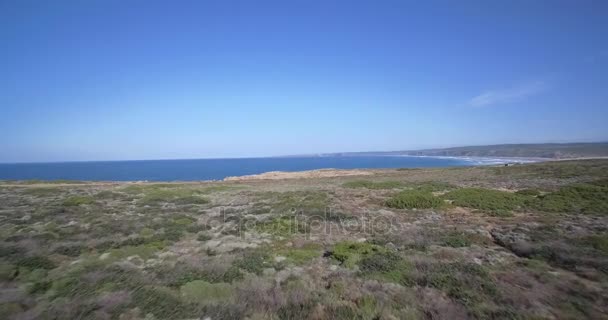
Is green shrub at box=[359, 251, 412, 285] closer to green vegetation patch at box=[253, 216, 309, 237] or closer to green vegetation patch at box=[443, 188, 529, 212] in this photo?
green vegetation patch at box=[253, 216, 309, 237]

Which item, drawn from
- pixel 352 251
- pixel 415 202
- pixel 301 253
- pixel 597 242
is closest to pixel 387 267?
pixel 352 251

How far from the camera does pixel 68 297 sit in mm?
6816

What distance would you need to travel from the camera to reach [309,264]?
953 centimetres

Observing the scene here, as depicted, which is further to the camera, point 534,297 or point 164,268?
point 164,268

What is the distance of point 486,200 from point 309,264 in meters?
16.5

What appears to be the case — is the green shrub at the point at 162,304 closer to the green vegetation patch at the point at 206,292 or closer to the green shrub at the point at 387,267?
the green vegetation patch at the point at 206,292

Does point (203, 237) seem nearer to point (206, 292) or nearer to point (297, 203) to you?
point (206, 292)

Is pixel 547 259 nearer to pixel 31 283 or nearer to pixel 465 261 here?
pixel 465 261

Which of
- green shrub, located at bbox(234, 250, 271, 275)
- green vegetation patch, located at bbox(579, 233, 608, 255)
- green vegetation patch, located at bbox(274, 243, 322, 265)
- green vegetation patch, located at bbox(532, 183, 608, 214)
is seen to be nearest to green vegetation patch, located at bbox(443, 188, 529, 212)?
green vegetation patch, located at bbox(532, 183, 608, 214)

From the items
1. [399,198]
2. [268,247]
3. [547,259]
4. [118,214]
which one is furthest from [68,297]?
[399,198]

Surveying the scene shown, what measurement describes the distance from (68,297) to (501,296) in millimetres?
10389

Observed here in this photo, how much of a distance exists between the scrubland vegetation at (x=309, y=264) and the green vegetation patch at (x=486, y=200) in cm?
62

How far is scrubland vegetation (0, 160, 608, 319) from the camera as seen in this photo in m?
6.47

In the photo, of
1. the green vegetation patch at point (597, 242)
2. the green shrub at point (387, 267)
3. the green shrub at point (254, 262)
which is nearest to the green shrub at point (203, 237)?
the green shrub at point (254, 262)
